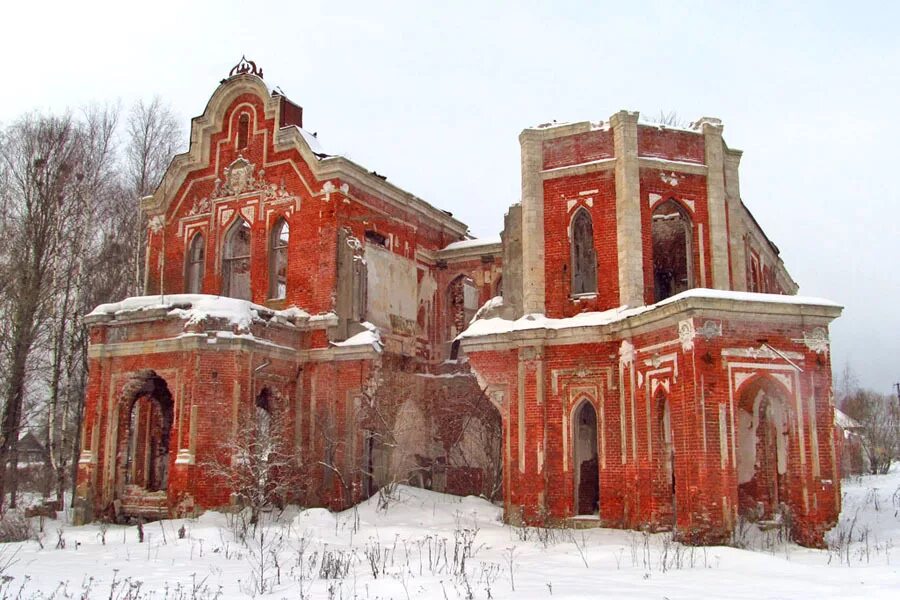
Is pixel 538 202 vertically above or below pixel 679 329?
above

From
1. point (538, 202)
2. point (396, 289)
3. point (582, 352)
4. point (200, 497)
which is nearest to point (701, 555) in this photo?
point (582, 352)

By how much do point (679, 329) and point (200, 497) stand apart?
10314 mm

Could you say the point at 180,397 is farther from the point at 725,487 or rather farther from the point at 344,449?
the point at 725,487

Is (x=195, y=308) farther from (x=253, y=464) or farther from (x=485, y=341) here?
(x=485, y=341)

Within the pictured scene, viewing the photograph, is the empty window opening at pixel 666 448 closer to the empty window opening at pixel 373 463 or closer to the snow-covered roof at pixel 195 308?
the empty window opening at pixel 373 463

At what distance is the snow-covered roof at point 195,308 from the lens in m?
18.2

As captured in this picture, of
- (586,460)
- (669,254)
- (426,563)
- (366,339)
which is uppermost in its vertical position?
(669,254)

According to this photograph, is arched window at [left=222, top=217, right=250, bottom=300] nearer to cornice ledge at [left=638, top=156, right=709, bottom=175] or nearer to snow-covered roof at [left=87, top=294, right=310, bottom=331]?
snow-covered roof at [left=87, top=294, right=310, bottom=331]

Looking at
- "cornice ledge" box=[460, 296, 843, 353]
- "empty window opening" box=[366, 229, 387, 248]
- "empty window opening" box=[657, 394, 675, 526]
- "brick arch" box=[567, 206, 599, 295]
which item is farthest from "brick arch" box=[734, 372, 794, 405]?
"empty window opening" box=[366, 229, 387, 248]

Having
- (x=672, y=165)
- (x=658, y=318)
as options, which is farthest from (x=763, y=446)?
(x=672, y=165)

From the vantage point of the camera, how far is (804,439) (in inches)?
575

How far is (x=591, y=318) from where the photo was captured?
17703 mm

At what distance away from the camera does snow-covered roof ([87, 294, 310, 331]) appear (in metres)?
18.2

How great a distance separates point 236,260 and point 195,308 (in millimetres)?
4869
